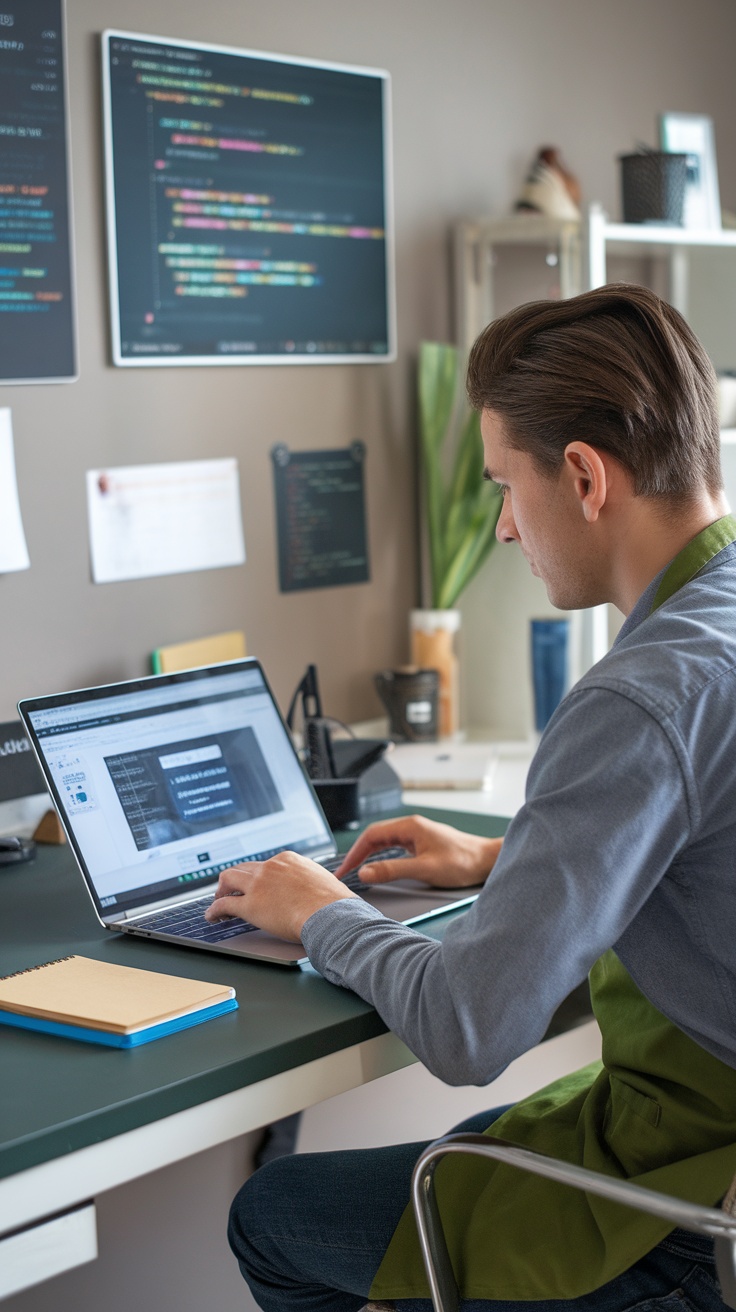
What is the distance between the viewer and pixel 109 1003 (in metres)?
1.26

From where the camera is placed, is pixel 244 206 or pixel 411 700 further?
pixel 411 700

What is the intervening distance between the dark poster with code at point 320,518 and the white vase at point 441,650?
0.45ft

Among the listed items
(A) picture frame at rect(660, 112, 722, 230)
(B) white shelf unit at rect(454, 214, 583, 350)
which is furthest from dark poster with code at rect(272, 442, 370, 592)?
(A) picture frame at rect(660, 112, 722, 230)

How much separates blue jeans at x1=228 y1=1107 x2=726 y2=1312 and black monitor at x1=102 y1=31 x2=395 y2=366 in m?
1.26

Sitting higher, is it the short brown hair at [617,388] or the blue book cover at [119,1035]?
the short brown hair at [617,388]

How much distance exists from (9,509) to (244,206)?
686 millimetres

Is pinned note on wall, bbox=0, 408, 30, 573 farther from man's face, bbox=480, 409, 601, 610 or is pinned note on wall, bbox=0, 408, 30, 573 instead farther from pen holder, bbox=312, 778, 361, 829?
man's face, bbox=480, 409, 601, 610

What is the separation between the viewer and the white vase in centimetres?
261

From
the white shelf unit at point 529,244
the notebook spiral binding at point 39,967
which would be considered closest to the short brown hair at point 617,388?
the notebook spiral binding at point 39,967

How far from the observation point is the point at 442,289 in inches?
106

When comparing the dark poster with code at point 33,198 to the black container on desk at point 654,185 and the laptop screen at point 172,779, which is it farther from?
the black container on desk at point 654,185

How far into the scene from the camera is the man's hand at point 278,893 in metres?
1.37

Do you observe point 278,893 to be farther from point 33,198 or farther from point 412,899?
point 33,198

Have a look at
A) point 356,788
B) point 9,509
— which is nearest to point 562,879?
point 356,788
